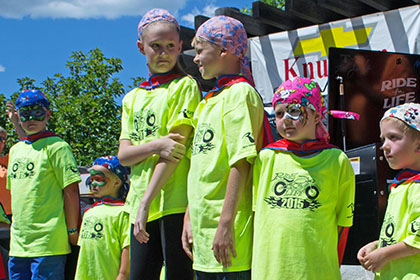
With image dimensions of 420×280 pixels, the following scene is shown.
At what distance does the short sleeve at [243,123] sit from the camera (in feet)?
8.40

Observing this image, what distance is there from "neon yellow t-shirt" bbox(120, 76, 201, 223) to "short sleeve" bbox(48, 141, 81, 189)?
1.18 meters

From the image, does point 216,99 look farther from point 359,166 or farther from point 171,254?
point 359,166

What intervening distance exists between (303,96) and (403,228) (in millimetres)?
738

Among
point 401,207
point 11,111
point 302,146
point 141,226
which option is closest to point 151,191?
point 141,226

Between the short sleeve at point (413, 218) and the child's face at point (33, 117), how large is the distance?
284 centimetres

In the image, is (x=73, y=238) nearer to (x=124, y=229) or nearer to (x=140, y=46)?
(x=124, y=229)

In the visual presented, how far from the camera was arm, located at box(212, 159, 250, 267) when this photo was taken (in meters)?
2.48

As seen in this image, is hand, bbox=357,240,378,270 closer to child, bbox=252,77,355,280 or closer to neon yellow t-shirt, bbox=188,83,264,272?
child, bbox=252,77,355,280

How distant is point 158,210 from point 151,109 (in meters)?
0.55

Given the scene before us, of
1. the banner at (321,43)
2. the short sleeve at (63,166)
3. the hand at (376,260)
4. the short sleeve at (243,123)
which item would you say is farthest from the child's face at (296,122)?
the banner at (321,43)

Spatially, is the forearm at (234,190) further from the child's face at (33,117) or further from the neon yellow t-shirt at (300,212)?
the child's face at (33,117)

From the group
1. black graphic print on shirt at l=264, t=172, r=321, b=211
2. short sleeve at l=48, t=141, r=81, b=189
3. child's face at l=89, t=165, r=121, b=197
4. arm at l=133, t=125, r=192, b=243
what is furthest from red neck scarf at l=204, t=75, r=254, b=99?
child's face at l=89, t=165, r=121, b=197

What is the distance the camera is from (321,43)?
24.2 feet

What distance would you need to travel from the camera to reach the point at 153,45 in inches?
119
